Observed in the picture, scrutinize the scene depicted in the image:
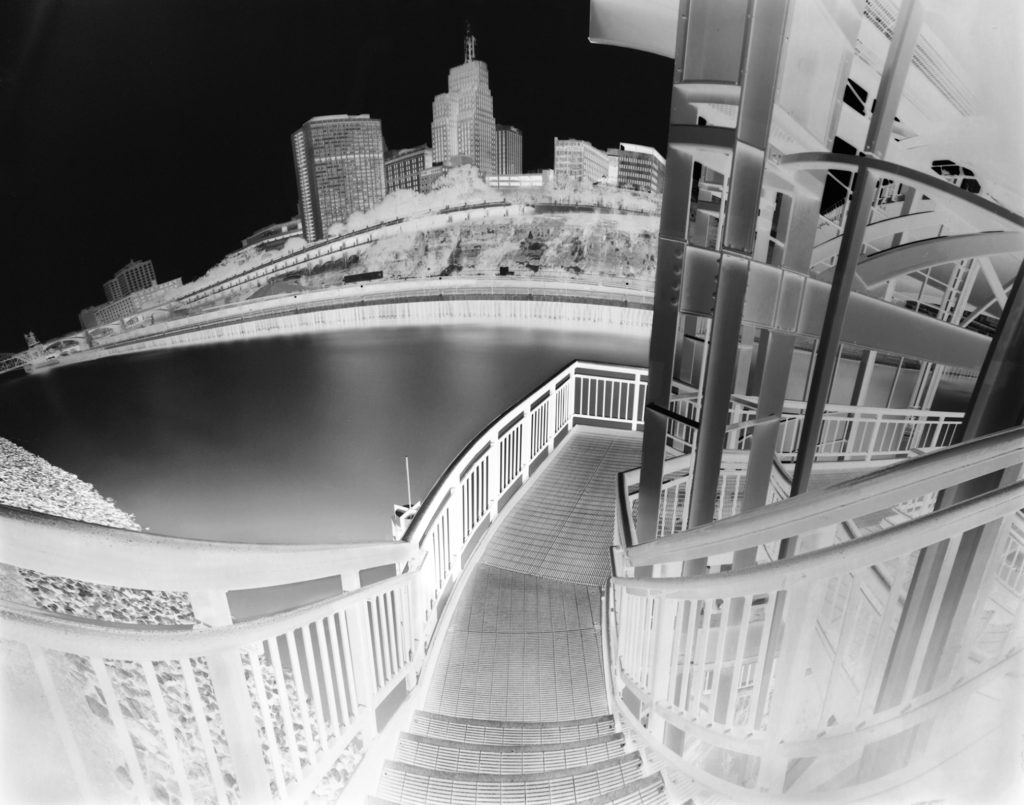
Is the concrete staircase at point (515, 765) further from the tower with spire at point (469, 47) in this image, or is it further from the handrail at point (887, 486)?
the tower with spire at point (469, 47)

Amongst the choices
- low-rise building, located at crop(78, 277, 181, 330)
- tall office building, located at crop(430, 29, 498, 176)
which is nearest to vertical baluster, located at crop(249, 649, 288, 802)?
low-rise building, located at crop(78, 277, 181, 330)

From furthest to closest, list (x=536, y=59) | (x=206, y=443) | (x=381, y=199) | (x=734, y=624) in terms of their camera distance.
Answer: (x=381, y=199) → (x=536, y=59) → (x=206, y=443) → (x=734, y=624)

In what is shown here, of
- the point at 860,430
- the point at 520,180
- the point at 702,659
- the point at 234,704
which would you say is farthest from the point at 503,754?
the point at 520,180

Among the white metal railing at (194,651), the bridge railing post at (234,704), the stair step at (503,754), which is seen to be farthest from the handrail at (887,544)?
the stair step at (503,754)

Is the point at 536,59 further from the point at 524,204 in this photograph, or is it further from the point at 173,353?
the point at 173,353

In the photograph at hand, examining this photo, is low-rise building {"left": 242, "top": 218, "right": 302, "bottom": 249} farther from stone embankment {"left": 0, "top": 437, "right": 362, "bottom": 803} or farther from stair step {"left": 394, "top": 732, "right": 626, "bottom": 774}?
stair step {"left": 394, "top": 732, "right": 626, "bottom": 774}

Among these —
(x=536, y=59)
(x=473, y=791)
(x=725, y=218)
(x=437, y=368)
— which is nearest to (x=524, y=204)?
(x=536, y=59)
